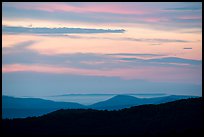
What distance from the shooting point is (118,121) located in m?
24.2

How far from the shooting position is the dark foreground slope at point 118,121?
21.1 metres

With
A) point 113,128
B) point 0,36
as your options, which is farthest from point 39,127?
point 0,36

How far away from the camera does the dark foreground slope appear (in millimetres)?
21087

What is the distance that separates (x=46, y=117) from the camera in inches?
1013

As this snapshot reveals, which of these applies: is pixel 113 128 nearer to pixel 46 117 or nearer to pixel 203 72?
pixel 46 117

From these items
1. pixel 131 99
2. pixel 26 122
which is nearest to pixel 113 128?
pixel 26 122

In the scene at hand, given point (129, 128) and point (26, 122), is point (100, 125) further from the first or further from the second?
point (26, 122)

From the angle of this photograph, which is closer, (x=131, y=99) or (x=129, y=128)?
(x=129, y=128)

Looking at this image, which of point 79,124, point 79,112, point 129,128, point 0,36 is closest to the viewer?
point 0,36

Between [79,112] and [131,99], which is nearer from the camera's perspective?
[79,112]

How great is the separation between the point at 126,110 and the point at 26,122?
6857mm

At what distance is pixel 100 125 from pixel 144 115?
3.62m

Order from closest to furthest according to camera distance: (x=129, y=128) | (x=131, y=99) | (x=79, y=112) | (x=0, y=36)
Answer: (x=0, y=36)
(x=129, y=128)
(x=79, y=112)
(x=131, y=99)

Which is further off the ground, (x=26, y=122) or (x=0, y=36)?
(x=0, y=36)
